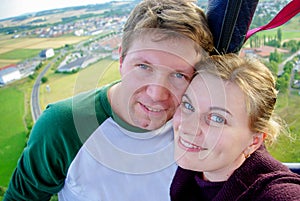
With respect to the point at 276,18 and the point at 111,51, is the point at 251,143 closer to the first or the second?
the point at 276,18

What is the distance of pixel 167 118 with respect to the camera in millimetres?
890

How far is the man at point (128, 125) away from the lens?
2.54ft

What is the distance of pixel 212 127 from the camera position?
0.74m

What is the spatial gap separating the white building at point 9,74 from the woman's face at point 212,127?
2912 millimetres

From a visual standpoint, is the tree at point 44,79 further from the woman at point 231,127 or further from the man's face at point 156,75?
the woman at point 231,127

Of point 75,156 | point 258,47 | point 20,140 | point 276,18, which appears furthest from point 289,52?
point 20,140

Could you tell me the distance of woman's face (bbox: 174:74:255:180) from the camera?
0.73m

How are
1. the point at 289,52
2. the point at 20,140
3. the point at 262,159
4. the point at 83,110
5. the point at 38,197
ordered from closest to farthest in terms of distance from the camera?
the point at 262,159 < the point at 83,110 < the point at 38,197 < the point at 289,52 < the point at 20,140

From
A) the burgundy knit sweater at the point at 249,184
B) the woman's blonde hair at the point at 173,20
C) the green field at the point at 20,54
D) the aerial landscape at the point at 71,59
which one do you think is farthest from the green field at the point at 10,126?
the woman's blonde hair at the point at 173,20

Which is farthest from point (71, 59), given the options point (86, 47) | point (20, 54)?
point (20, 54)

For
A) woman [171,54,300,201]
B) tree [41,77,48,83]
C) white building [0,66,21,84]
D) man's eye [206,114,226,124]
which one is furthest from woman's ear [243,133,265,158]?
white building [0,66,21,84]

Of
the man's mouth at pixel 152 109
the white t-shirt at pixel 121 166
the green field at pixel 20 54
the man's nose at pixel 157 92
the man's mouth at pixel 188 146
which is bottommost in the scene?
the green field at pixel 20 54

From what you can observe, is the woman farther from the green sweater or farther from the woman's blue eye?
the green sweater

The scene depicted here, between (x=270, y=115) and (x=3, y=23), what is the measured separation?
2038 millimetres
